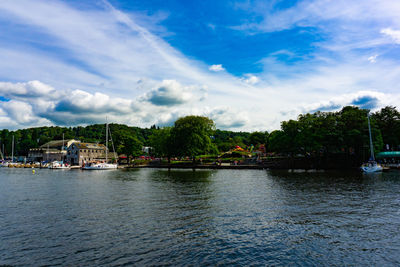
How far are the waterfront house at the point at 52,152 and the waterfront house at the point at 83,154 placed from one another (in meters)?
9.14

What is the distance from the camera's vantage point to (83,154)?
118 m

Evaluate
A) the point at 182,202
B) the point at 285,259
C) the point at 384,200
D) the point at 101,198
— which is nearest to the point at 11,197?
the point at 101,198

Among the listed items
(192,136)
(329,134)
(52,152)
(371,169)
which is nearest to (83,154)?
(52,152)

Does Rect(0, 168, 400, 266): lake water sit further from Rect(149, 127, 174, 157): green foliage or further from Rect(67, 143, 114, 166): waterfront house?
Rect(67, 143, 114, 166): waterfront house

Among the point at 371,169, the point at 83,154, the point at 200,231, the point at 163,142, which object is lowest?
the point at 371,169

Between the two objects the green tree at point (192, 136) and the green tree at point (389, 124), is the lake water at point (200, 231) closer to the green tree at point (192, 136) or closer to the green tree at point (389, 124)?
the green tree at point (192, 136)

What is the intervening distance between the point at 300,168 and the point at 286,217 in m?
60.9

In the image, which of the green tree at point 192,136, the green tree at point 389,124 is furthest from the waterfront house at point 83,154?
the green tree at point 389,124

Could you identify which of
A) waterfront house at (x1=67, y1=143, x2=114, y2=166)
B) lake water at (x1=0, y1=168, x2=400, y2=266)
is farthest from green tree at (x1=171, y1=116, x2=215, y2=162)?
lake water at (x1=0, y1=168, x2=400, y2=266)

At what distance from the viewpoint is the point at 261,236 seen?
14.9 meters

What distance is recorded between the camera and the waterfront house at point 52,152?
12905 cm

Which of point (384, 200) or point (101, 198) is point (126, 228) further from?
point (384, 200)

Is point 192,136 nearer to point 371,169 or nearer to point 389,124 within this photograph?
point 371,169

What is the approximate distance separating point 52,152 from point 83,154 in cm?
2610
